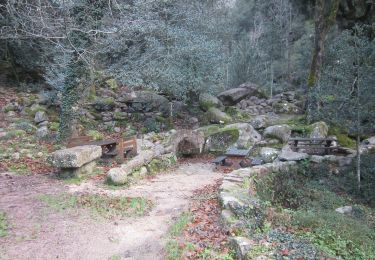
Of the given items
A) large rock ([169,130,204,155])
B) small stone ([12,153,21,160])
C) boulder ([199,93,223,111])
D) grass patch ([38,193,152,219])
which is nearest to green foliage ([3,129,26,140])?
small stone ([12,153,21,160])

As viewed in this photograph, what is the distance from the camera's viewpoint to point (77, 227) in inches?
196

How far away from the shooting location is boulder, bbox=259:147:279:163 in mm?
9719

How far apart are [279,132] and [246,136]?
1180 mm

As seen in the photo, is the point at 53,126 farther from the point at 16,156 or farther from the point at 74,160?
the point at 74,160

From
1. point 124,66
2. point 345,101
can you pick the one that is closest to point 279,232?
point 345,101

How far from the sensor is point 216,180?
7957 mm

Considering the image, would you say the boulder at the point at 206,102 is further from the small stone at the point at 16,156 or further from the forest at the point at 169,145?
the small stone at the point at 16,156

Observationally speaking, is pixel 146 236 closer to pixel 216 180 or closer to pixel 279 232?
pixel 279 232

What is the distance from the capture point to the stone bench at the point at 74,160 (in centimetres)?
692

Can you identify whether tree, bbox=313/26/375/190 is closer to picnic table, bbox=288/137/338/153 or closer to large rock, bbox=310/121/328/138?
picnic table, bbox=288/137/338/153

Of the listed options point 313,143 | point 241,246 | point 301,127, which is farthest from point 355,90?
point 241,246

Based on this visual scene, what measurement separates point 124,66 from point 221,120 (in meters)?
4.23

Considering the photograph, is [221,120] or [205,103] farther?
[205,103]

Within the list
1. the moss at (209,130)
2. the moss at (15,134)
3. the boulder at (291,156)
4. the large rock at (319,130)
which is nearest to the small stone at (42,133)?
the moss at (15,134)
